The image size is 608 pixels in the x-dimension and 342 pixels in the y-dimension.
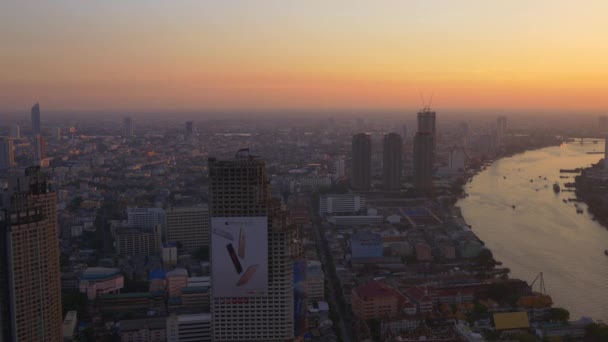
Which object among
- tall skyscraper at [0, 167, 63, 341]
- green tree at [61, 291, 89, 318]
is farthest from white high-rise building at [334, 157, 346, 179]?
tall skyscraper at [0, 167, 63, 341]

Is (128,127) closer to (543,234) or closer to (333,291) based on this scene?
(543,234)

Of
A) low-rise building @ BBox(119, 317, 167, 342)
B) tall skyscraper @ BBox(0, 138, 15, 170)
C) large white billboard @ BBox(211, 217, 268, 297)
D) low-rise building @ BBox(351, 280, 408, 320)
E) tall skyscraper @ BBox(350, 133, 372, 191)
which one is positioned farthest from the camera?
tall skyscraper @ BBox(350, 133, 372, 191)

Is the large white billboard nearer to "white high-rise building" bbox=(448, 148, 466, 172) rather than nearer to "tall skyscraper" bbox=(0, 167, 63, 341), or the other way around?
"tall skyscraper" bbox=(0, 167, 63, 341)

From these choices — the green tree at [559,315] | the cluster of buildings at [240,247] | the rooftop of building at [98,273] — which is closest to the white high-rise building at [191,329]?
the cluster of buildings at [240,247]

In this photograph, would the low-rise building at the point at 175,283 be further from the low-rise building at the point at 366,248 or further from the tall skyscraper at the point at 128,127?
the tall skyscraper at the point at 128,127

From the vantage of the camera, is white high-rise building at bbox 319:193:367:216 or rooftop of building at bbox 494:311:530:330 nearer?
rooftop of building at bbox 494:311:530:330

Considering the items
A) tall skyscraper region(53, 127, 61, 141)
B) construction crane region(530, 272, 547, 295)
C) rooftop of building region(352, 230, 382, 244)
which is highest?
tall skyscraper region(53, 127, 61, 141)

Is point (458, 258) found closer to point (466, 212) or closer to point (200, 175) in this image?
point (466, 212)
